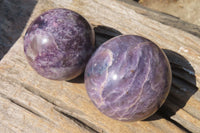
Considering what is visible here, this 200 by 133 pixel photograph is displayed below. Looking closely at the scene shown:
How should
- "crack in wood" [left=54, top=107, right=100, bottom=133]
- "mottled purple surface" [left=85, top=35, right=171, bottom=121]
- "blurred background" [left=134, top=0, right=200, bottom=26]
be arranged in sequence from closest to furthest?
"mottled purple surface" [left=85, top=35, right=171, bottom=121] < "crack in wood" [left=54, top=107, right=100, bottom=133] < "blurred background" [left=134, top=0, right=200, bottom=26]

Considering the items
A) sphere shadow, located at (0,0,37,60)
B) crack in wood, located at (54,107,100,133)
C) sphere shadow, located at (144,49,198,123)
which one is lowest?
crack in wood, located at (54,107,100,133)

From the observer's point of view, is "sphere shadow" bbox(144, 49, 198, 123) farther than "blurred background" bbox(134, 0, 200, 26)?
No

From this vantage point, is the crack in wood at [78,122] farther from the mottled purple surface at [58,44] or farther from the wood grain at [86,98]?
the mottled purple surface at [58,44]

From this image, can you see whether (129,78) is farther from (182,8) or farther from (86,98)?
(182,8)

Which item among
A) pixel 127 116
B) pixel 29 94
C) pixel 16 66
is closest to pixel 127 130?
pixel 127 116

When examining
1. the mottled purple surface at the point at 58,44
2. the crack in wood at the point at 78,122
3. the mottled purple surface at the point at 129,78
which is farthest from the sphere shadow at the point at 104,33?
the crack in wood at the point at 78,122

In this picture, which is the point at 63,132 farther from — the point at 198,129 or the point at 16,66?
the point at 198,129

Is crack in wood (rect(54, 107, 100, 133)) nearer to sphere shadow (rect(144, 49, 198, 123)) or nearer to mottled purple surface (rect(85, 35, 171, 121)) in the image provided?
mottled purple surface (rect(85, 35, 171, 121))

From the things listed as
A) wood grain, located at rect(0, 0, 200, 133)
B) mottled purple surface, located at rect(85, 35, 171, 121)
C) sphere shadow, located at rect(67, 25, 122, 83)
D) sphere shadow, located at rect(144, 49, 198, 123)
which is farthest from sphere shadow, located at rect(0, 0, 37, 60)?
sphere shadow, located at rect(144, 49, 198, 123)
